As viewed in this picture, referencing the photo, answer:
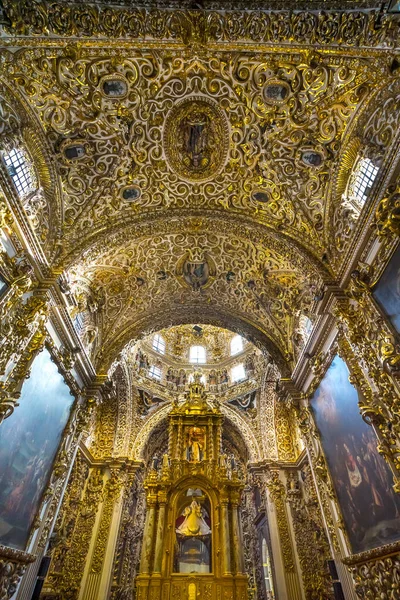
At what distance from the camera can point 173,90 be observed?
7926mm

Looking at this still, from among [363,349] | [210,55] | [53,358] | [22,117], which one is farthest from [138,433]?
[210,55]

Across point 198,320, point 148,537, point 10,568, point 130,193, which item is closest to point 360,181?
point 130,193

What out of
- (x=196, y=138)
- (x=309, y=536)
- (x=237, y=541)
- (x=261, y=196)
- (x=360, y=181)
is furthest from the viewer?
(x=309, y=536)

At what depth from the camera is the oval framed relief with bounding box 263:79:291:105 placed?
24.6 ft

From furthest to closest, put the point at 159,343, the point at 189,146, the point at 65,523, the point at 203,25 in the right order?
the point at 159,343, the point at 65,523, the point at 189,146, the point at 203,25

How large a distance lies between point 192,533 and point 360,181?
1450cm

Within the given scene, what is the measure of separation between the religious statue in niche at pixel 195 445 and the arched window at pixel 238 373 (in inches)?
167

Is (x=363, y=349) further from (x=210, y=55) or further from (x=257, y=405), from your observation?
(x=257, y=405)

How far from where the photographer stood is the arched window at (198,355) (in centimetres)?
Answer: 2262

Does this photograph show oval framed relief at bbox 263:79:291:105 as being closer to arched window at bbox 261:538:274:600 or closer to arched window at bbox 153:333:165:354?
arched window at bbox 153:333:165:354

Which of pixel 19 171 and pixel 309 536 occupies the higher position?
pixel 19 171

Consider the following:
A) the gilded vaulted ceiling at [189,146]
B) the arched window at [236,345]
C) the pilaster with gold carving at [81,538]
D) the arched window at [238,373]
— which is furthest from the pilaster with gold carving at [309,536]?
the pilaster with gold carving at [81,538]

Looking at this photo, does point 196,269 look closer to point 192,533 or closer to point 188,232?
point 188,232

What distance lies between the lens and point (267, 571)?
15.0m
